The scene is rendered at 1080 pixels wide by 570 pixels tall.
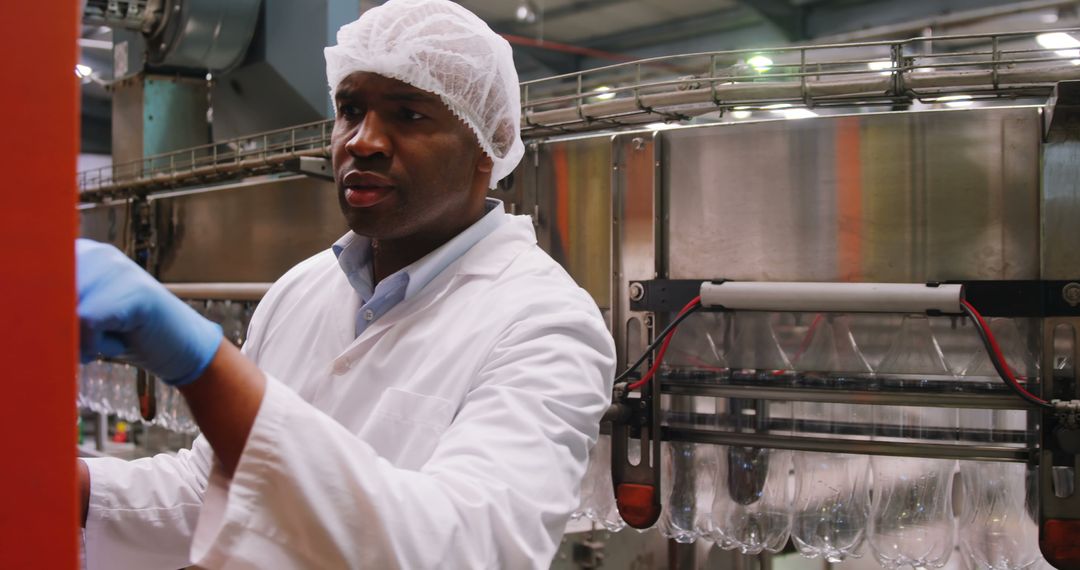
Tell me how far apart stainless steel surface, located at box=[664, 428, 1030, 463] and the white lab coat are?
55cm

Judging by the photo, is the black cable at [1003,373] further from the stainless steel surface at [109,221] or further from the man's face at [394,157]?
the stainless steel surface at [109,221]

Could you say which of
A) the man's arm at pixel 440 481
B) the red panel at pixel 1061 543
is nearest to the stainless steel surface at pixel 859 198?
the red panel at pixel 1061 543

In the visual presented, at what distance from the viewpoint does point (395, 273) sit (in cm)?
111

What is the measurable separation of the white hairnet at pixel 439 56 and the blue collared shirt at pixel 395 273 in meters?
0.11

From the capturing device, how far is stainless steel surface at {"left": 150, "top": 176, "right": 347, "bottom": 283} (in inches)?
81.3

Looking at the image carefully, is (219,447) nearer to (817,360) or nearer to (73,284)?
(73,284)

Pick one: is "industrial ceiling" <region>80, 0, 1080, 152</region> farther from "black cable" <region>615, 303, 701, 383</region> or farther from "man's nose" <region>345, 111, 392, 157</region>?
"man's nose" <region>345, 111, 392, 157</region>

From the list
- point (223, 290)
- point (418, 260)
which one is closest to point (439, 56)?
point (418, 260)

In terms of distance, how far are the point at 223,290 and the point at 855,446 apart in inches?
59.8

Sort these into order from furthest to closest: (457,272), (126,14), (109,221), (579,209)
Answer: (109,221) → (126,14) → (579,209) → (457,272)

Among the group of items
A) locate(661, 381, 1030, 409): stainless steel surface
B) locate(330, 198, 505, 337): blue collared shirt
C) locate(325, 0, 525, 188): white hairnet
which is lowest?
locate(661, 381, 1030, 409): stainless steel surface

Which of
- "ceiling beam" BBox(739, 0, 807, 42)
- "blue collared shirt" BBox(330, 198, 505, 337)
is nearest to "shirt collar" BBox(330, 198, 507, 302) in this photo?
"blue collared shirt" BBox(330, 198, 505, 337)

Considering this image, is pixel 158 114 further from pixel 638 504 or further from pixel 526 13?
pixel 638 504

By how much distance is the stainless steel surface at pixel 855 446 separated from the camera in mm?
1340
